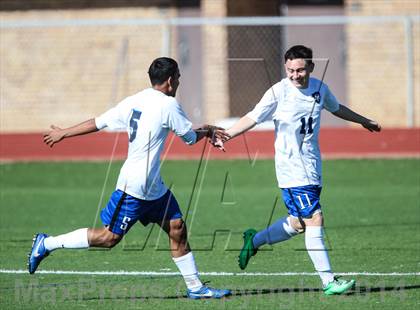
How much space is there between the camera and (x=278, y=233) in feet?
30.4

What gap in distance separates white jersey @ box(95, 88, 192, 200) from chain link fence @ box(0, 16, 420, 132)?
35.7 feet

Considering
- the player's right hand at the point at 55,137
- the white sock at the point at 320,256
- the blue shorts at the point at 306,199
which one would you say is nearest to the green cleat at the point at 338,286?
the white sock at the point at 320,256

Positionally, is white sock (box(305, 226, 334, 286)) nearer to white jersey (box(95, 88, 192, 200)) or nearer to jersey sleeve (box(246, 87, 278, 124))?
jersey sleeve (box(246, 87, 278, 124))

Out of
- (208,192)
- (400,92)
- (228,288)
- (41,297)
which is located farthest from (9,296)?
(400,92)

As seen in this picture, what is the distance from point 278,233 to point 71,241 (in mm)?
1879

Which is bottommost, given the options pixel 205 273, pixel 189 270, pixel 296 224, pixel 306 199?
pixel 205 273

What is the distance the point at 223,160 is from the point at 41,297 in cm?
1037

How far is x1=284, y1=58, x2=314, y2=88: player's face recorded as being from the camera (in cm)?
873

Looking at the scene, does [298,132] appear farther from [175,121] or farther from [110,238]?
[110,238]

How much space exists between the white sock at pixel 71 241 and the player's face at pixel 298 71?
Answer: 7.13ft

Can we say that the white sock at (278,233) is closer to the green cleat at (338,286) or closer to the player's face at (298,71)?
the green cleat at (338,286)

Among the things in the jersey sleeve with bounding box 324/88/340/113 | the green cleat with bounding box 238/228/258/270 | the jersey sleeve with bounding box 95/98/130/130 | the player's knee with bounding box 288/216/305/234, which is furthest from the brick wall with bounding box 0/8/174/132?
the jersey sleeve with bounding box 95/98/130/130

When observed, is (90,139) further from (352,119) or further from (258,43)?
(352,119)

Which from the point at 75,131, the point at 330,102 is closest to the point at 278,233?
the point at 330,102
